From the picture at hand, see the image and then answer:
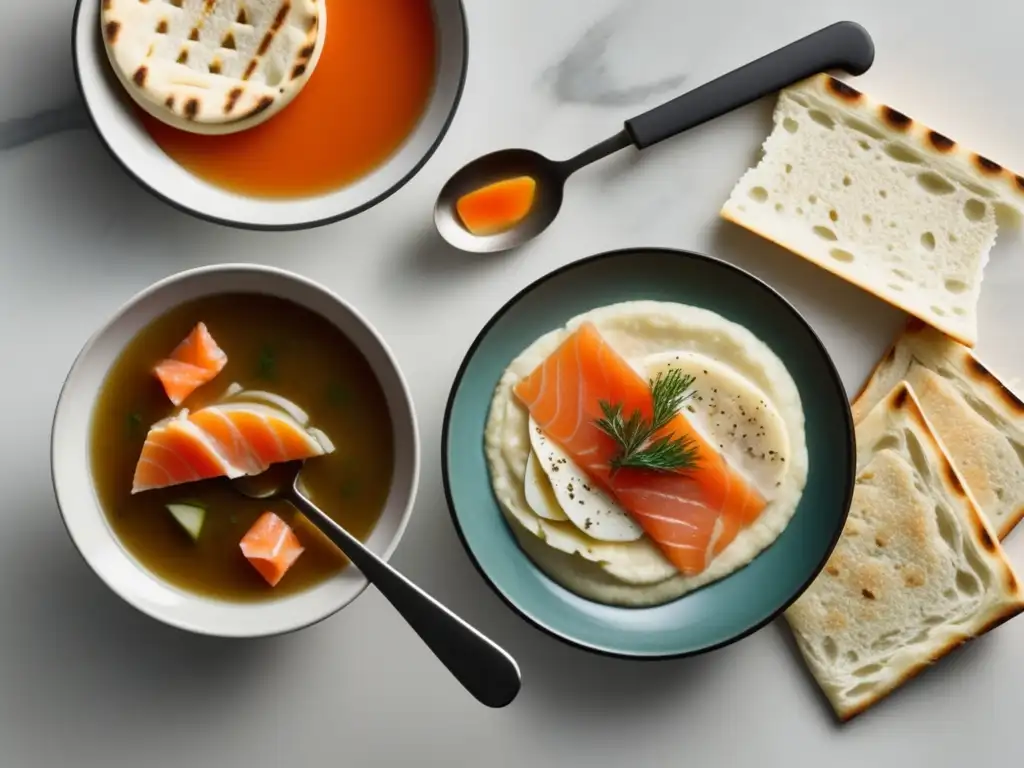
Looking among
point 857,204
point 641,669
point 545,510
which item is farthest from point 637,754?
point 857,204

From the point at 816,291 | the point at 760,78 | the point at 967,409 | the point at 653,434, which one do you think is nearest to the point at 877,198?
the point at 816,291

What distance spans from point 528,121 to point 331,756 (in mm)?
1433

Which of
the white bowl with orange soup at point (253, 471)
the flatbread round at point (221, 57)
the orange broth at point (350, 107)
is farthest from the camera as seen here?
the orange broth at point (350, 107)

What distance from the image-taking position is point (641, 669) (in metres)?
2.29

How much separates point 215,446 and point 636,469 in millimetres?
815

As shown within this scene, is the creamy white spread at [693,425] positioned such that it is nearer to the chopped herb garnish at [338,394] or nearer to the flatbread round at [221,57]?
the chopped herb garnish at [338,394]

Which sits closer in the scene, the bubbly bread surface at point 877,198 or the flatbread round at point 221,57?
the flatbread round at point 221,57

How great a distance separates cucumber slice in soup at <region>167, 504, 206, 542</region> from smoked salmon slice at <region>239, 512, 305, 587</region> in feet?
0.28

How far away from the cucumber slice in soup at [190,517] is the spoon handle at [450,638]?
28 cm

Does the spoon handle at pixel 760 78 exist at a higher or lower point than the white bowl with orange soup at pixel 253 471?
higher

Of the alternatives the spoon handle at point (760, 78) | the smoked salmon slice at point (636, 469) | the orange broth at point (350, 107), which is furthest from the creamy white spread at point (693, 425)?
the orange broth at point (350, 107)

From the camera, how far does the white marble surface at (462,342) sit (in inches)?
86.1

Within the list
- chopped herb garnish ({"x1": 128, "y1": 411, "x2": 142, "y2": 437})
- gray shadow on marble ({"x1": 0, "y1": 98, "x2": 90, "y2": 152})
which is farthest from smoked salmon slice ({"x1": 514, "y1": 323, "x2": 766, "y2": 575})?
gray shadow on marble ({"x1": 0, "y1": 98, "x2": 90, "y2": 152})

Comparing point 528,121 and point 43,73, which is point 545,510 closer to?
point 528,121
